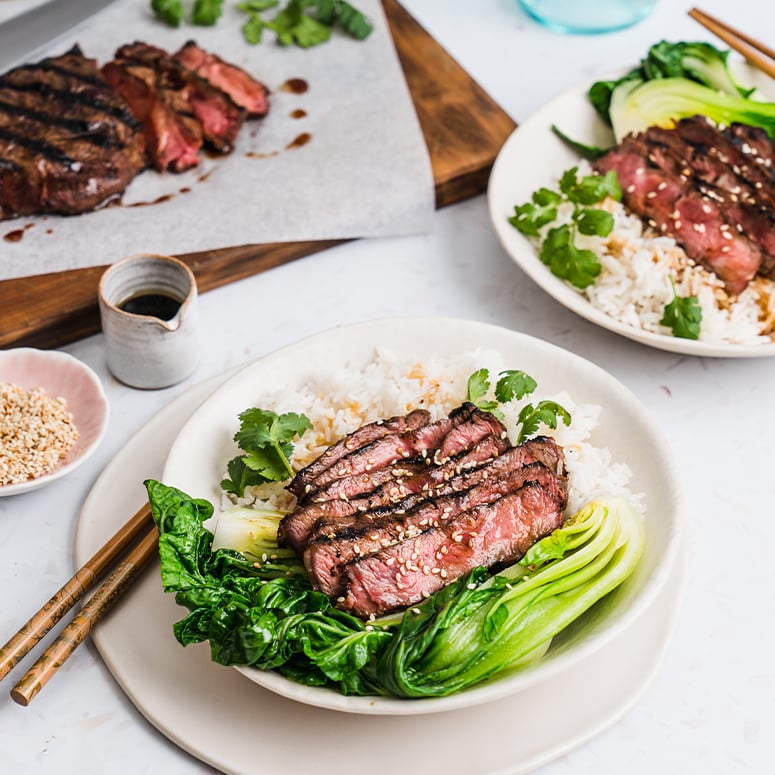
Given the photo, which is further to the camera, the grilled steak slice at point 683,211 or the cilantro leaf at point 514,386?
the grilled steak slice at point 683,211

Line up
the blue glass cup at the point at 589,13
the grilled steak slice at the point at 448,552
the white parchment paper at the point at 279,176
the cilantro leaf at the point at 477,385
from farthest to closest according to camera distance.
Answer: the blue glass cup at the point at 589,13 → the white parchment paper at the point at 279,176 → the cilantro leaf at the point at 477,385 → the grilled steak slice at the point at 448,552

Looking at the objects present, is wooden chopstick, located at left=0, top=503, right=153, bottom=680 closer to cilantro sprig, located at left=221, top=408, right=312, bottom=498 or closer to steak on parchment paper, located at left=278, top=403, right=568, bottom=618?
cilantro sprig, located at left=221, top=408, right=312, bottom=498

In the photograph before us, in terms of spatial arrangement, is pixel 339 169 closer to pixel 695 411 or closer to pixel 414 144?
pixel 414 144

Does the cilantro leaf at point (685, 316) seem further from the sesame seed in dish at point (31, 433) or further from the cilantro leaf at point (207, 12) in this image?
the cilantro leaf at point (207, 12)

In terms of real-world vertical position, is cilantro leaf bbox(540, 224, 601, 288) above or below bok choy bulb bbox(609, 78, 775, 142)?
below

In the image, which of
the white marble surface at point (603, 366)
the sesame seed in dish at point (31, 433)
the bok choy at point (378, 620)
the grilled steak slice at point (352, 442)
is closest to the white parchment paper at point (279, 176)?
the white marble surface at point (603, 366)

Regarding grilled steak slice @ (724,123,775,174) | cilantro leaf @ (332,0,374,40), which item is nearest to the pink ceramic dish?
cilantro leaf @ (332,0,374,40)

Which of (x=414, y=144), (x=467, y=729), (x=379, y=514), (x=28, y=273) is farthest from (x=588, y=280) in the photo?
(x=28, y=273)
